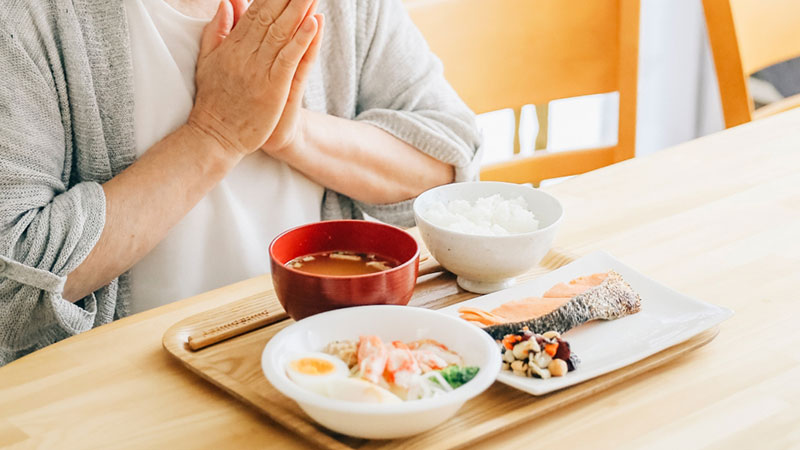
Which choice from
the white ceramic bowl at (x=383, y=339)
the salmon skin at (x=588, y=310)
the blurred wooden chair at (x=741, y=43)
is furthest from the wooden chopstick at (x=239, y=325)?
the blurred wooden chair at (x=741, y=43)

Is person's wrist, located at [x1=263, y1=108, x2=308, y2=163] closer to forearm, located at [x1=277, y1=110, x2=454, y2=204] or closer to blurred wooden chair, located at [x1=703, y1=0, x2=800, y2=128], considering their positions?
forearm, located at [x1=277, y1=110, x2=454, y2=204]

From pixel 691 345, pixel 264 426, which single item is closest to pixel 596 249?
pixel 691 345

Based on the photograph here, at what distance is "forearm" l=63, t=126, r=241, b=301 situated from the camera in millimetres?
1175

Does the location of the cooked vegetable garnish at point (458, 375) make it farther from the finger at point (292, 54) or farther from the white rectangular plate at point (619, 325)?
the finger at point (292, 54)

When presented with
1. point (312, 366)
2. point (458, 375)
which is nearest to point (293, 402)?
point (312, 366)

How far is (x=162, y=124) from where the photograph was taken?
1300mm

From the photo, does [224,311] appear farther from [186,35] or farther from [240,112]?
[186,35]

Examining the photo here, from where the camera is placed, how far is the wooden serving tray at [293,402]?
0.79m

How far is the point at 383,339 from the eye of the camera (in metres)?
0.88

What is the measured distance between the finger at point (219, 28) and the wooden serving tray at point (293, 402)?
431 millimetres

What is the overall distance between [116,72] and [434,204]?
499 millimetres

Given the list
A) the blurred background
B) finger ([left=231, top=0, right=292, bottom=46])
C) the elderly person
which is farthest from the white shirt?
the blurred background

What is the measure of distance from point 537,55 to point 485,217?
777 mm

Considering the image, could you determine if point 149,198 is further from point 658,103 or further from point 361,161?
point 658,103
